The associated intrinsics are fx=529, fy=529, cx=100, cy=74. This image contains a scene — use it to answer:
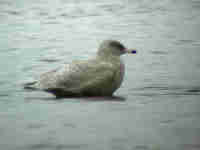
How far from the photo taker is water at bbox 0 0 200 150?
6.04m

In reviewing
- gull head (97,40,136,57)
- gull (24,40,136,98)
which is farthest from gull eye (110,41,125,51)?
gull (24,40,136,98)

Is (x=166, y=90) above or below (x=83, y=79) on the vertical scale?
below

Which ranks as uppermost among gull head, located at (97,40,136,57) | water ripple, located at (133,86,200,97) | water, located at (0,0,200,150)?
gull head, located at (97,40,136,57)

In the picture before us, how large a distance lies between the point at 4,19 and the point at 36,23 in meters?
1.38

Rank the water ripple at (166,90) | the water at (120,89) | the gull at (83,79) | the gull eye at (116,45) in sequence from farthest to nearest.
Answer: the gull eye at (116,45)
the water ripple at (166,90)
the gull at (83,79)
the water at (120,89)

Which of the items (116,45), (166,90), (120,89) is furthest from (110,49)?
(166,90)

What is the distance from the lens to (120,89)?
885 cm

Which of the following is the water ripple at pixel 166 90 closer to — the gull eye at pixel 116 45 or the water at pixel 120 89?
the water at pixel 120 89

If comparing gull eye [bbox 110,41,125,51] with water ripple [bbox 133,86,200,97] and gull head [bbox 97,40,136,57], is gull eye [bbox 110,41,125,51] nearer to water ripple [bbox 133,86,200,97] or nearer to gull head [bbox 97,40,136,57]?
gull head [bbox 97,40,136,57]

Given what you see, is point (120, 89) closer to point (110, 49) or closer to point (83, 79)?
point (110, 49)

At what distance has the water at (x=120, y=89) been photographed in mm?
6043

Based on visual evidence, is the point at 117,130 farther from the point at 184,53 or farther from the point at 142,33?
the point at 142,33

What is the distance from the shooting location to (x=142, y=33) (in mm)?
14688

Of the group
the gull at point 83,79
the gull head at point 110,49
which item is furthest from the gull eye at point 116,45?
the gull at point 83,79
